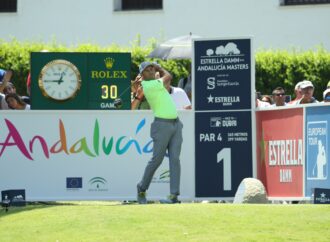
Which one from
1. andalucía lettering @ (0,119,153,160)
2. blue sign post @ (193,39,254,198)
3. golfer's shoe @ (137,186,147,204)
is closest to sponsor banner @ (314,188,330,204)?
blue sign post @ (193,39,254,198)

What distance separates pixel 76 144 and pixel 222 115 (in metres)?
2.31

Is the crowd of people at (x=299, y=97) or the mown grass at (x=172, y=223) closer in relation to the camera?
the mown grass at (x=172, y=223)

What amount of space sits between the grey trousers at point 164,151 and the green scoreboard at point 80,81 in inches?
58.5

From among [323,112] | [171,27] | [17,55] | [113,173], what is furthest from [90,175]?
[171,27]

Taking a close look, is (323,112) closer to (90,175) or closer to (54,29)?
(90,175)

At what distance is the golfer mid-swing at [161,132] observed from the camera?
1802 centimetres

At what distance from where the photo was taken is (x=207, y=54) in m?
19.5

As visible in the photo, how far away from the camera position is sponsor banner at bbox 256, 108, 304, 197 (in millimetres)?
18375

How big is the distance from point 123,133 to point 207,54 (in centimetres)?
181

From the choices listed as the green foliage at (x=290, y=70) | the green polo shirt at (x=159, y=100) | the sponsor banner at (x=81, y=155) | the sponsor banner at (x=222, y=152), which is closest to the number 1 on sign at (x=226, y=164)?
the sponsor banner at (x=222, y=152)

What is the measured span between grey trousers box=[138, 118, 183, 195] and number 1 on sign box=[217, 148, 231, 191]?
1.30 metres

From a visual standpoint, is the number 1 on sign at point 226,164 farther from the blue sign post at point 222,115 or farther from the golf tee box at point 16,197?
the golf tee box at point 16,197

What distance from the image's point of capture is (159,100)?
18156 millimetres

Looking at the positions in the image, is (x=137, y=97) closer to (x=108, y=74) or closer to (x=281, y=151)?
(x=108, y=74)
